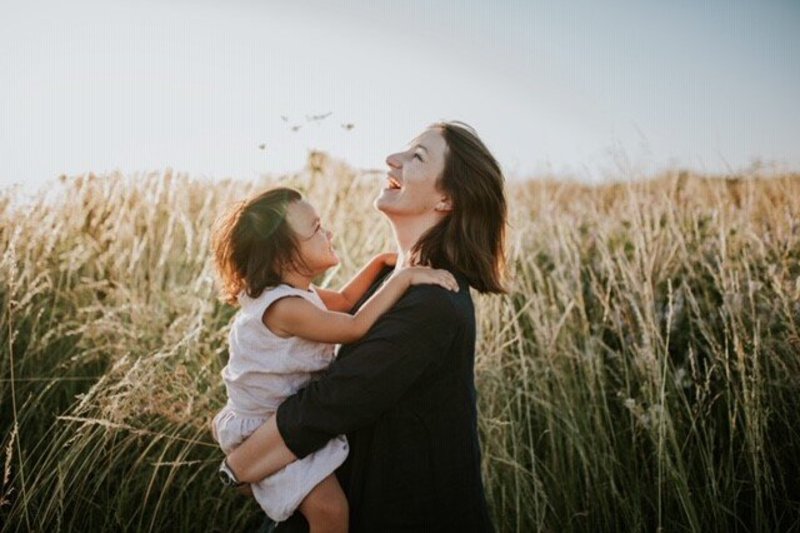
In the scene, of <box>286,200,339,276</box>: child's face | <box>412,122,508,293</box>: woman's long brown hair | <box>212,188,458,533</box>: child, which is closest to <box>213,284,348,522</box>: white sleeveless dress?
<box>212,188,458,533</box>: child

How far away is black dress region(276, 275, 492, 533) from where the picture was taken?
1.61 metres

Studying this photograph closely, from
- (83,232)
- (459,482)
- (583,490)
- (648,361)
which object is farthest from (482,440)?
(83,232)

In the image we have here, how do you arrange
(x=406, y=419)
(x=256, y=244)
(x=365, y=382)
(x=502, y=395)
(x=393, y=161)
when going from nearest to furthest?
1. (x=365, y=382)
2. (x=406, y=419)
3. (x=256, y=244)
4. (x=393, y=161)
5. (x=502, y=395)

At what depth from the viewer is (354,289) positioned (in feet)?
7.30

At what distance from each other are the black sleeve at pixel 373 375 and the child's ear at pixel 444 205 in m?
0.38

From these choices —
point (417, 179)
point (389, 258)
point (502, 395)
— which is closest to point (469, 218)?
point (417, 179)

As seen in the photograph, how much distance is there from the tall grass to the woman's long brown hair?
74cm

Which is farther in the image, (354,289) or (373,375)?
(354,289)

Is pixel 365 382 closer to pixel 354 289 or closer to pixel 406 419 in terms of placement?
pixel 406 419

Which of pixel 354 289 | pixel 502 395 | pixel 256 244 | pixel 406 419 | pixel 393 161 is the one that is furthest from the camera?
pixel 502 395

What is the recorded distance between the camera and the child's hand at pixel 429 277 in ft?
5.60

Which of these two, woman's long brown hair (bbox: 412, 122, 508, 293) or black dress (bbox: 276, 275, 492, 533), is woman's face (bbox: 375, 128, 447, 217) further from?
black dress (bbox: 276, 275, 492, 533)

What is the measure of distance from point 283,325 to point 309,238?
0.29 m

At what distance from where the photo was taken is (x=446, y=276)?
5.73 ft
